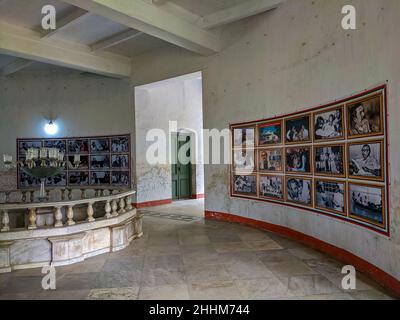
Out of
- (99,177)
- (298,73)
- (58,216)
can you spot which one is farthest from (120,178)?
A: (298,73)

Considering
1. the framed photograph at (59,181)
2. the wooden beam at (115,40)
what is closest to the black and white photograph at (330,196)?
the wooden beam at (115,40)

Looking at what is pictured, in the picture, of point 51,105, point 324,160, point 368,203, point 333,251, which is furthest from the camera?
point 51,105

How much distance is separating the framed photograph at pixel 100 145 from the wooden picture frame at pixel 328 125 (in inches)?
247

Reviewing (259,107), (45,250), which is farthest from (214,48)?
(45,250)

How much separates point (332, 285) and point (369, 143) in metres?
1.71

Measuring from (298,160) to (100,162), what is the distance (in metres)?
6.18

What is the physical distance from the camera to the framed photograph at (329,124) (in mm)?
3951

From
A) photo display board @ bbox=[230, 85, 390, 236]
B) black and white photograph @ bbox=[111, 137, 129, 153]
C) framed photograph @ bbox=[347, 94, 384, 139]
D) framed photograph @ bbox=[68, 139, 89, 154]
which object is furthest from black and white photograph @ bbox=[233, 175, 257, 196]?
framed photograph @ bbox=[68, 139, 89, 154]

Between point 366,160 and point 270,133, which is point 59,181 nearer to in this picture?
point 270,133

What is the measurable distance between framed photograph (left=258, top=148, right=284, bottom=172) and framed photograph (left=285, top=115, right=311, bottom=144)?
34cm

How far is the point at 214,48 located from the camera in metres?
6.43

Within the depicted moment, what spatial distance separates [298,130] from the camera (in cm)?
486

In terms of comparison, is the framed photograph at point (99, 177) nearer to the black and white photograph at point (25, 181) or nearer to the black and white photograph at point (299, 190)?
the black and white photograph at point (25, 181)

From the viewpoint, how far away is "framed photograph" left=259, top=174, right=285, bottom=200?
5.37m
